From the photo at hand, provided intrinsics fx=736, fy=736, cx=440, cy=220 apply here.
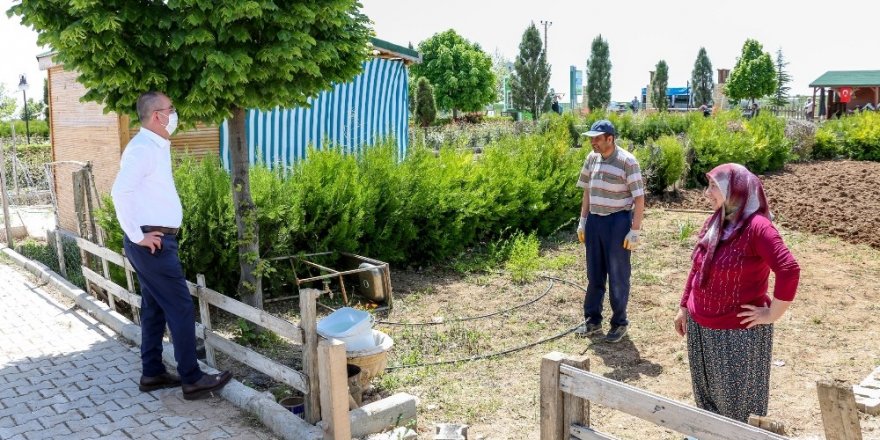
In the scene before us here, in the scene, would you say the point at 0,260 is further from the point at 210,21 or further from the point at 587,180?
the point at 587,180

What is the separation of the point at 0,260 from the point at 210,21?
716 centimetres

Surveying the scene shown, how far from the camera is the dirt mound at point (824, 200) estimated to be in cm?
1126

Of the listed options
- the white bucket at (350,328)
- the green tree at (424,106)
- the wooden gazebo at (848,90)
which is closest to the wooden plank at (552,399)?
the white bucket at (350,328)

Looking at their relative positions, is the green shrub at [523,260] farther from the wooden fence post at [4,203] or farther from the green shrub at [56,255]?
the wooden fence post at [4,203]

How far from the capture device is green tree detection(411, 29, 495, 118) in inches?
1980

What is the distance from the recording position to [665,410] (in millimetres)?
2957

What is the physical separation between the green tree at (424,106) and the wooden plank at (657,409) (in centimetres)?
3344

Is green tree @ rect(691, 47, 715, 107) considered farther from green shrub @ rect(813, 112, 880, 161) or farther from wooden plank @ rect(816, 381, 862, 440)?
wooden plank @ rect(816, 381, 862, 440)

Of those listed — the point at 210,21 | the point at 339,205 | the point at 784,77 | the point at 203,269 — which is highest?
the point at 784,77

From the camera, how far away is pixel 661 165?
46.4ft

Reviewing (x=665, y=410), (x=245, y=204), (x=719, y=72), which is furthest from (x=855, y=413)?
(x=719, y=72)

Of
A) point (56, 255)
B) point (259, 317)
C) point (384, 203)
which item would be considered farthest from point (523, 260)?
point (56, 255)

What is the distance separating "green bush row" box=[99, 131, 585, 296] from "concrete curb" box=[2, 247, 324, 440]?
28.1 inches

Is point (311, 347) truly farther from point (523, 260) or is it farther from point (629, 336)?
point (523, 260)
